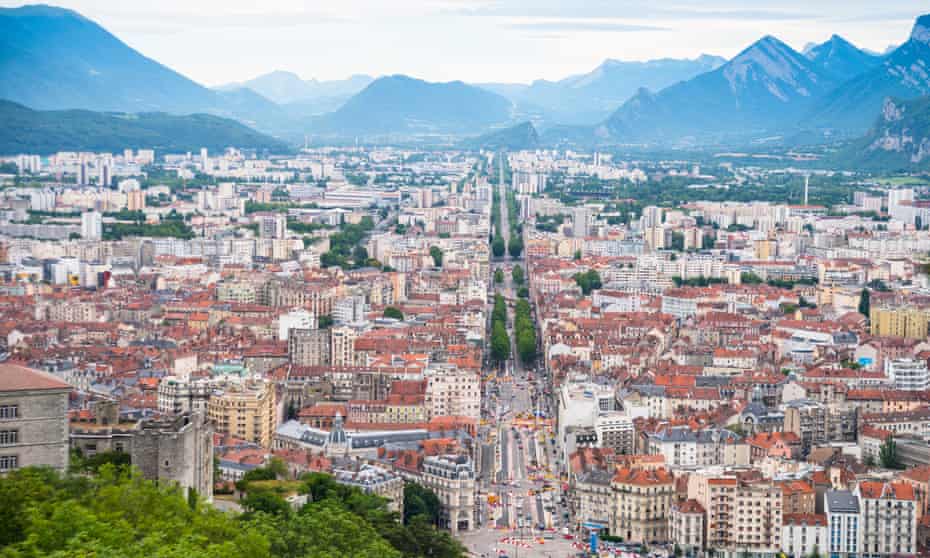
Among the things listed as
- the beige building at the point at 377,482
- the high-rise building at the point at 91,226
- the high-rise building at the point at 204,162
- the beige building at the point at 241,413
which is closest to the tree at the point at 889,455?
the beige building at the point at 377,482

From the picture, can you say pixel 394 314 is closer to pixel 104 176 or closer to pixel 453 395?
pixel 453 395

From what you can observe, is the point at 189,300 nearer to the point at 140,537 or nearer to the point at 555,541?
the point at 555,541

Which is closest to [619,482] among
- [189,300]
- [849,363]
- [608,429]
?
[608,429]

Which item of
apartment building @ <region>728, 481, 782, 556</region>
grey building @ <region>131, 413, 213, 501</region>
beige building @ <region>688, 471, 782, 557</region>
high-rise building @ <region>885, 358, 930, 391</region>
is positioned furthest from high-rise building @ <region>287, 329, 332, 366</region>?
grey building @ <region>131, 413, 213, 501</region>

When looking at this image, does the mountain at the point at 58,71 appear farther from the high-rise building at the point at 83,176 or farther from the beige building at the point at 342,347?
the beige building at the point at 342,347

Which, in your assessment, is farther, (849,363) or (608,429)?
(849,363)

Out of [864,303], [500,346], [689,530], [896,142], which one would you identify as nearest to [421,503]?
[689,530]

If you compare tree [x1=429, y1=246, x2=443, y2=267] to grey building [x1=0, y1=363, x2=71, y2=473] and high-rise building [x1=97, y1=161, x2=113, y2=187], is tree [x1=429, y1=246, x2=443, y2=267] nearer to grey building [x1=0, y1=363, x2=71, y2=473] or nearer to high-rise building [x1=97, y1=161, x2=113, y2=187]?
high-rise building [x1=97, y1=161, x2=113, y2=187]
